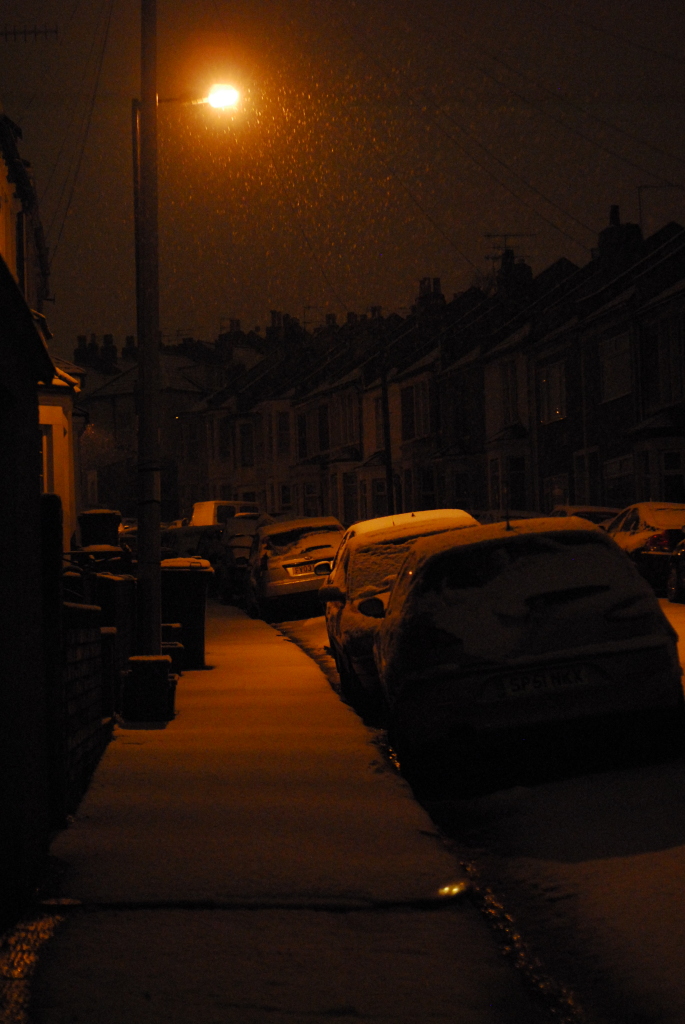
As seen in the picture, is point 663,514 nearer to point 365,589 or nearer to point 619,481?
point 365,589

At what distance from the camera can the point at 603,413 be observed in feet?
125

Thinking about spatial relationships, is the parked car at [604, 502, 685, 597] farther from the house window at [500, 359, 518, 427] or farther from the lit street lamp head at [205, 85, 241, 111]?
the house window at [500, 359, 518, 427]

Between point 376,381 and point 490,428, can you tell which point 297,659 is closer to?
point 490,428

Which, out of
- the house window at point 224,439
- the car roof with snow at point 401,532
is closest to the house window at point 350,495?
the house window at point 224,439

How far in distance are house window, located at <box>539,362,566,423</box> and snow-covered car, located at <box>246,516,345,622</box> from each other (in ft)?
64.7

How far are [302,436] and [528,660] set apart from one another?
64.1 metres

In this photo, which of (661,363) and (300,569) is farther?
(661,363)

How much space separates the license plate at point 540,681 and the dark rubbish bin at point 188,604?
25.6 ft

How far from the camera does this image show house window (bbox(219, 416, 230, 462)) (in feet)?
265

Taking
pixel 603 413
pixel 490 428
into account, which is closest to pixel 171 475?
pixel 490 428

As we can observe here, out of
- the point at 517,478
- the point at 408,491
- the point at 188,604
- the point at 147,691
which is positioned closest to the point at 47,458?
the point at 188,604

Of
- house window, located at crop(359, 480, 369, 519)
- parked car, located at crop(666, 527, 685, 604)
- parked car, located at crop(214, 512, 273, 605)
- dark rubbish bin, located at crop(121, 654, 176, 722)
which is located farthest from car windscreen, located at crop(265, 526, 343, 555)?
house window, located at crop(359, 480, 369, 519)

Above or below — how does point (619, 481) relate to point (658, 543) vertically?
above

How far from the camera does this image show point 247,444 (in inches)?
3078
